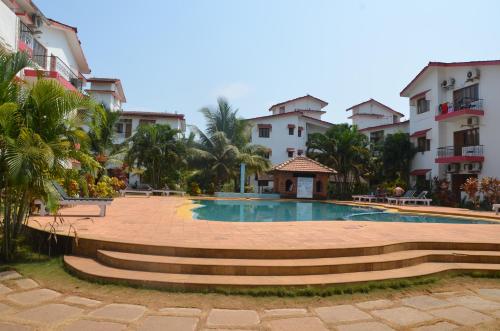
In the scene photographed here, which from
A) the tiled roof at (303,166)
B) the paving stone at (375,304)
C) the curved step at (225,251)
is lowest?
the paving stone at (375,304)

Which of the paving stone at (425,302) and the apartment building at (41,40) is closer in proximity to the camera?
the paving stone at (425,302)

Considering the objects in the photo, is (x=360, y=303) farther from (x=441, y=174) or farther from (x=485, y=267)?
(x=441, y=174)

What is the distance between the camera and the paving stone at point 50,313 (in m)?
3.75

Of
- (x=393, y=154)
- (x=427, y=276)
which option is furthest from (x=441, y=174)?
(x=427, y=276)

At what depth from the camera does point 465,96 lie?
24312 mm

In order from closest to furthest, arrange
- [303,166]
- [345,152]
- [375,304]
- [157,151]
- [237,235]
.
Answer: [375,304]
[237,235]
[157,151]
[303,166]
[345,152]

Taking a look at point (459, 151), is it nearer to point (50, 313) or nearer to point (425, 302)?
point (425, 302)

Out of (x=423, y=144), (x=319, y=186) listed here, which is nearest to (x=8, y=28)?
(x=319, y=186)

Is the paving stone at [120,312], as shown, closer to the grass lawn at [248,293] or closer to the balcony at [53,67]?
the grass lawn at [248,293]

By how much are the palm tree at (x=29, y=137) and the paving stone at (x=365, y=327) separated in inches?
177

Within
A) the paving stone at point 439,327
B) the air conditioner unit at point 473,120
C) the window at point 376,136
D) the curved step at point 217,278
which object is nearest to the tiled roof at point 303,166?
the window at point 376,136

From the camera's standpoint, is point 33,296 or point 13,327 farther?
point 33,296

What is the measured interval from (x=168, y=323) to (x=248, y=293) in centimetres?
117

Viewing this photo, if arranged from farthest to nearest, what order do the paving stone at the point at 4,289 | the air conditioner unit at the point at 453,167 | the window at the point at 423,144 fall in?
the window at the point at 423,144 < the air conditioner unit at the point at 453,167 < the paving stone at the point at 4,289
